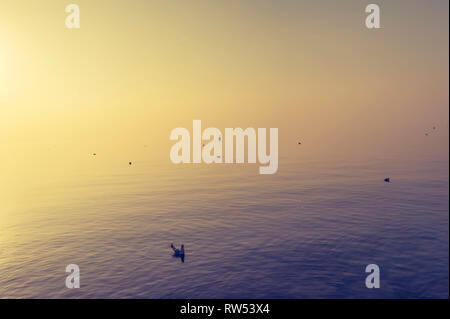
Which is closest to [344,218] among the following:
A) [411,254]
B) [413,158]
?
[411,254]

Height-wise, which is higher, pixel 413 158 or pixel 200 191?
pixel 413 158

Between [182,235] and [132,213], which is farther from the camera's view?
[132,213]

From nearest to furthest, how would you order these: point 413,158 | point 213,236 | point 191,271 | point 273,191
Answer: point 191,271, point 213,236, point 273,191, point 413,158

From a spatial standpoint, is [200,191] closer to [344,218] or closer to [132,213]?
[132,213]

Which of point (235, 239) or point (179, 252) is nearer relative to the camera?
point (179, 252)

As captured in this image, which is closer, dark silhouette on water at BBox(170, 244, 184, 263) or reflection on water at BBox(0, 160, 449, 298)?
reflection on water at BBox(0, 160, 449, 298)
